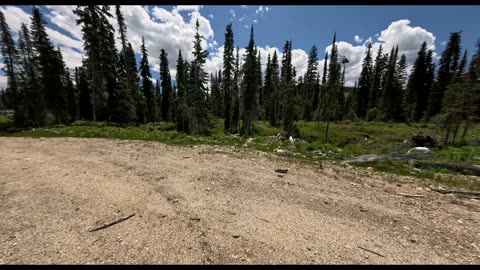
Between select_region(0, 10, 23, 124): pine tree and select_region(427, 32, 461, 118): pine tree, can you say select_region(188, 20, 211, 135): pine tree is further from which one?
select_region(427, 32, 461, 118): pine tree

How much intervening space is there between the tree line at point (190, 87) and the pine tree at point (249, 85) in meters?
0.16

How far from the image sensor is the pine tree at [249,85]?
3506cm

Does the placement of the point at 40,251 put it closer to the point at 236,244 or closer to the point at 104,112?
the point at 236,244

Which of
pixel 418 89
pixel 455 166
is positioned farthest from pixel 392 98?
pixel 455 166

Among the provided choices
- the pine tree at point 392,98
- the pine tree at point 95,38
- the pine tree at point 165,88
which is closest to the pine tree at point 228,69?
the pine tree at point 95,38

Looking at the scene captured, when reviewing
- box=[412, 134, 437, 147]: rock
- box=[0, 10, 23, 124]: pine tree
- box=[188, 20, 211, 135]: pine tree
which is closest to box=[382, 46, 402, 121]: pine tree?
box=[412, 134, 437, 147]: rock

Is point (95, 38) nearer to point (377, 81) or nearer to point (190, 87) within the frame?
point (190, 87)

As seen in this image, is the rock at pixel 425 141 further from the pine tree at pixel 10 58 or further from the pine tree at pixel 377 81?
the pine tree at pixel 10 58

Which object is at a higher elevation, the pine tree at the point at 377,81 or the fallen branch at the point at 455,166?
the pine tree at the point at 377,81

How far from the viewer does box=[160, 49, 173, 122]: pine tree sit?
54.7m

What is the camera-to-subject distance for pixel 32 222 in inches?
175

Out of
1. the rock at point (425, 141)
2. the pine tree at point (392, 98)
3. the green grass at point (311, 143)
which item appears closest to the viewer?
the green grass at point (311, 143)

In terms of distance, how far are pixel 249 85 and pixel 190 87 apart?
10257 millimetres

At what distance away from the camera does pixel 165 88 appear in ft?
190
